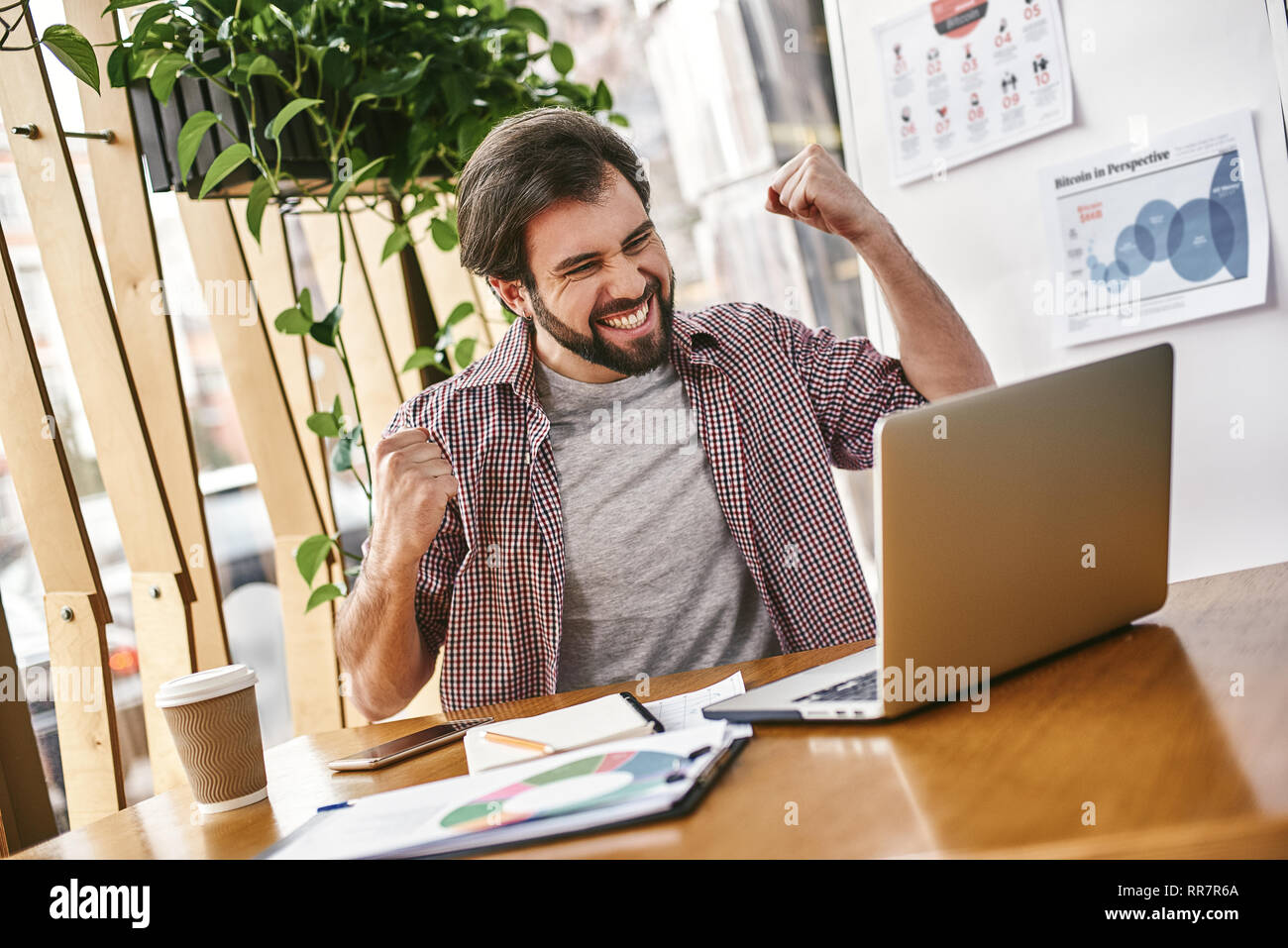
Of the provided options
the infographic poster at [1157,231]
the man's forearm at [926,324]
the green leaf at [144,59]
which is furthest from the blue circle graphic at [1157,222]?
the green leaf at [144,59]

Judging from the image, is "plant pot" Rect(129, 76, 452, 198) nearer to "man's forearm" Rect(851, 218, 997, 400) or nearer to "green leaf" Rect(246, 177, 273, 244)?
"green leaf" Rect(246, 177, 273, 244)

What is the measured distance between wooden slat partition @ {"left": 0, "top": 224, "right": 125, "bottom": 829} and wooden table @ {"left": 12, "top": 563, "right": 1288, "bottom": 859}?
52cm

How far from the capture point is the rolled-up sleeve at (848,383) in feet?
5.47

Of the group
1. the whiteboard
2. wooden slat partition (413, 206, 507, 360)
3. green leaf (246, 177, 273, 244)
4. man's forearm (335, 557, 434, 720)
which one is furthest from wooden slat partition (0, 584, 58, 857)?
the whiteboard

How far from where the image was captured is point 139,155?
1.76m

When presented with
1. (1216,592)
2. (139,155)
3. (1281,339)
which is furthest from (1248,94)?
(139,155)

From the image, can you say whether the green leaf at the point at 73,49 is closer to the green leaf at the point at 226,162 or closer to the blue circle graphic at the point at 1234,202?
the green leaf at the point at 226,162

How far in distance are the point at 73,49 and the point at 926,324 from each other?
4.15 feet

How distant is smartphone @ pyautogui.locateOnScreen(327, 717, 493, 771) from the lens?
1.07m

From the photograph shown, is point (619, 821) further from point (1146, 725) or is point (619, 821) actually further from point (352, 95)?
point (352, 95)

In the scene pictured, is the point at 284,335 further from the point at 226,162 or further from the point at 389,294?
the point at 226,162

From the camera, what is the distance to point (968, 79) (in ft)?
5.59

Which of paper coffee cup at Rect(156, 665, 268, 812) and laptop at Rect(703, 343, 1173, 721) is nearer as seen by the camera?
laptop at Rect(703, 343, 1173, 721)
